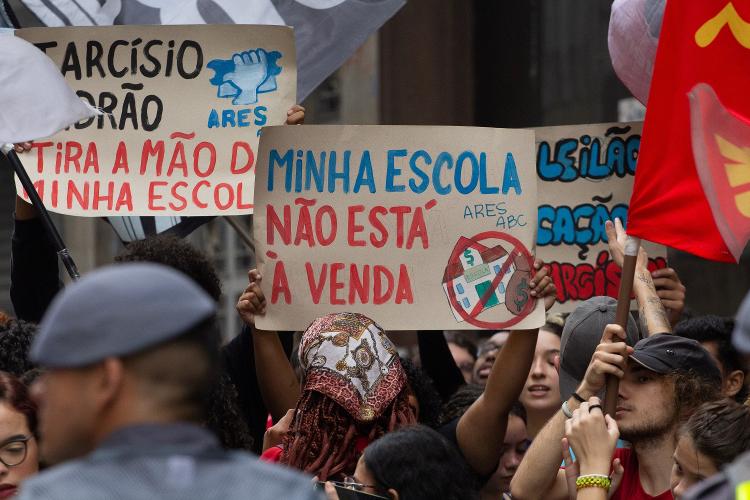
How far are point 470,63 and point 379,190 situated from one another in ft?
24.4

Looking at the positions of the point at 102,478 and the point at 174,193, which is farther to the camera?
the point at 174,193

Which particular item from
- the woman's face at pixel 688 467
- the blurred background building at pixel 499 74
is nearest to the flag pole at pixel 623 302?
the woman's face at pixel 688 467

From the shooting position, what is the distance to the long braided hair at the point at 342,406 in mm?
3637

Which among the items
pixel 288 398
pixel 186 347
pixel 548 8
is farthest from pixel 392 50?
pixel 186 347

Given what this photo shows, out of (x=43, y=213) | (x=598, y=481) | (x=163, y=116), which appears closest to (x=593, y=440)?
(x=598, y=481)

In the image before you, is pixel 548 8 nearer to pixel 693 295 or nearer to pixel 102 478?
pixel 693 295

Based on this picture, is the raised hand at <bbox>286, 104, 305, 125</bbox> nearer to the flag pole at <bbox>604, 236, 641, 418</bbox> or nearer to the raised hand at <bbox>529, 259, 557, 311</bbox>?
the raised hand at <bbox>529, 259, 557, 311</bbox>

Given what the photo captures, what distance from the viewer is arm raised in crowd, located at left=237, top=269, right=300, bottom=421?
4203 mm

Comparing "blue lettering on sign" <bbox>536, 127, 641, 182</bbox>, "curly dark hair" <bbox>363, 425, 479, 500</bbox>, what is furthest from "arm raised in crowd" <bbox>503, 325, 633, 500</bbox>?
"blue lettering on sign" <bbox>536, 127, 641, 182</bbox>

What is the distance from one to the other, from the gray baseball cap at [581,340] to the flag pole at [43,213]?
1.61 m

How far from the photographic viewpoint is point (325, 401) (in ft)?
12.0

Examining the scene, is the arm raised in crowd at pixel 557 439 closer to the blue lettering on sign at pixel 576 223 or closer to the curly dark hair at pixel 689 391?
the curly dark hair at pixel 689 391

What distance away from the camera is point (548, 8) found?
11133 millimetres

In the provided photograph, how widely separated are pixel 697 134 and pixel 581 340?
86cm
